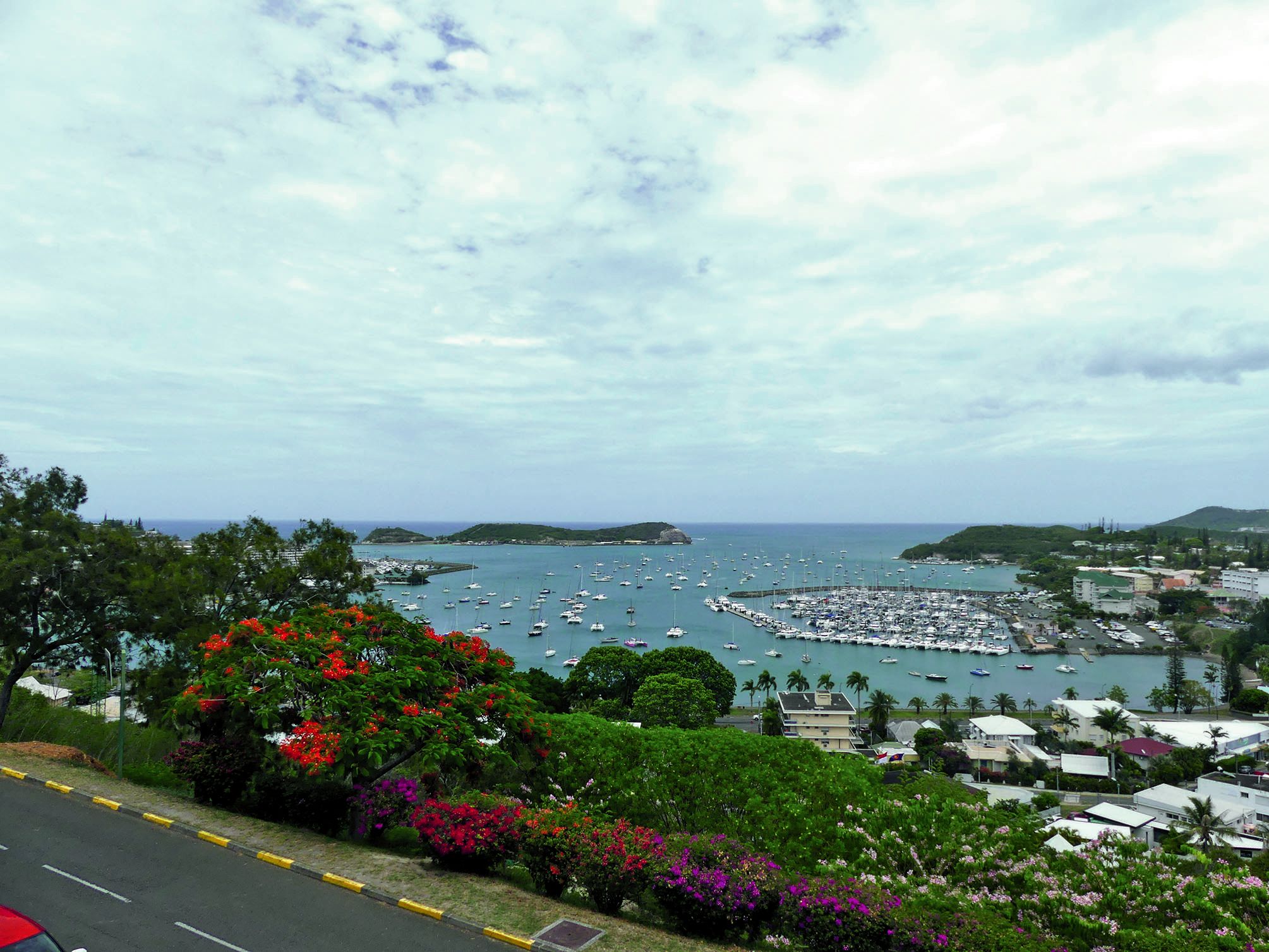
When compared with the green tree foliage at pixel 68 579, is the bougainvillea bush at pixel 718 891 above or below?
below

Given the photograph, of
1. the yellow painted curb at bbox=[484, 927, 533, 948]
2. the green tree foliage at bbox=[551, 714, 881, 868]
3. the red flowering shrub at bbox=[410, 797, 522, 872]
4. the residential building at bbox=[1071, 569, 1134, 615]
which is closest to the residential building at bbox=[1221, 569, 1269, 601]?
the residential building at bbox=[1071, 569, 1134, 615]

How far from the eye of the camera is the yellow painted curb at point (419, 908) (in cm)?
724

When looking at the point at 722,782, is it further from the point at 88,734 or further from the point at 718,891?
the point at 88,734

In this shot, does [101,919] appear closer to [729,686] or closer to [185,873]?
[185,873]

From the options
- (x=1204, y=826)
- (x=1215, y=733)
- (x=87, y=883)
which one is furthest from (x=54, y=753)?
(x=1215, y=733)

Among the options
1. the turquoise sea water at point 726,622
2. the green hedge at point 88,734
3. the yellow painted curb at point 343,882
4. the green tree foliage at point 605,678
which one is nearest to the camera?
the yellow painted curb at point 343,882

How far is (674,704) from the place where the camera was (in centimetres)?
3016

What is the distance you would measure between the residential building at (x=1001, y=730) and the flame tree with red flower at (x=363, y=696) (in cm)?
3980

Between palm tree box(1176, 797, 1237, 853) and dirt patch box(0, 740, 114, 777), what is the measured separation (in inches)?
1312

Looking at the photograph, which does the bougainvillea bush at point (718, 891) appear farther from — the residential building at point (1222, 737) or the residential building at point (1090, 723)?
the residential building at point (1090, 723)

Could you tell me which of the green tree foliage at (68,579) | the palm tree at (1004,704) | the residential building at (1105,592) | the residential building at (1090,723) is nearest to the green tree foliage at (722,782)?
the green tree foliage at (68,579)

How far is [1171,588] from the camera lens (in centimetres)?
10362

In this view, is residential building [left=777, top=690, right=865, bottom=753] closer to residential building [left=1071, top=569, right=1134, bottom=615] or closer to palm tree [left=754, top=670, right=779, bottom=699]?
palm tree [left=754, top=670, right=779, bottom=699]

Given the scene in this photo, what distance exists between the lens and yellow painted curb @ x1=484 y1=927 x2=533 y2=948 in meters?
6.64
